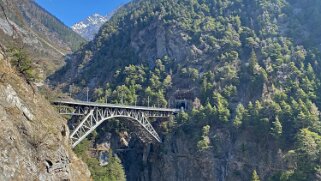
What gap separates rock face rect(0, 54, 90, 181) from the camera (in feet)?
84.7

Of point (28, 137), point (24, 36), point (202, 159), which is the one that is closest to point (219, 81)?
point (202, 159)

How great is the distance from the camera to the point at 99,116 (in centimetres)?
5247

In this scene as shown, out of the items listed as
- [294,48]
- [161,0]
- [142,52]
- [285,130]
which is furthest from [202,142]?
[161,0]

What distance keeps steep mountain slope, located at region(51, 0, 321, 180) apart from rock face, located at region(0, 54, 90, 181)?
3044 centimetres

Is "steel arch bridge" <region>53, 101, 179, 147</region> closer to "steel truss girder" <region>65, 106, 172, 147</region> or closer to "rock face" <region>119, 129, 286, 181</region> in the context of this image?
"steel truss girder" <region>65, 106, 172, 147</region>

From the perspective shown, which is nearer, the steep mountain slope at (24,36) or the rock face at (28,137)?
the steep mountain slope at (24,36)

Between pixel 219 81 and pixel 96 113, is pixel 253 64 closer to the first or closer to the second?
pixel 219 81

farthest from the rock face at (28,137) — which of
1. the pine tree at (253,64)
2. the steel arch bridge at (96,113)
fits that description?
the pine tree at (253,64)

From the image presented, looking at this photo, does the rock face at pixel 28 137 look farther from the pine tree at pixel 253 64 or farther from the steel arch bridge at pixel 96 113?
the pine tree at pixel 253 64

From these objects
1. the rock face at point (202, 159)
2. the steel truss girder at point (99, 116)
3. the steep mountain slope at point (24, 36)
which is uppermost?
the steep mountain slope at point (24, 36)

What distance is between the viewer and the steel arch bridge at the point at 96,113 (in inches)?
1746

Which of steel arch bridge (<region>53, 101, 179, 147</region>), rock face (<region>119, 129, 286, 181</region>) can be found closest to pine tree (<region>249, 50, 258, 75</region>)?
rock face (<region>119, 129, 286, 181</region>)

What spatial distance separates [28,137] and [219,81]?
165 ft

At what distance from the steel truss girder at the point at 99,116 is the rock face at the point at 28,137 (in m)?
8.78
